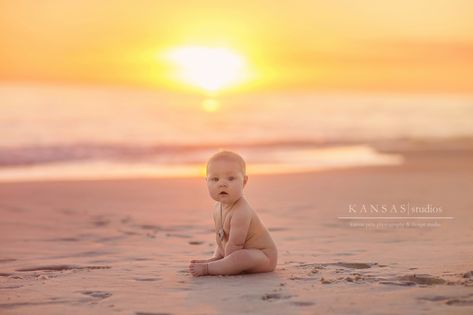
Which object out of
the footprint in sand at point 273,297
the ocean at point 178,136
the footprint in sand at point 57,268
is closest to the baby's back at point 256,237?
the footprint in sand at point 273,297

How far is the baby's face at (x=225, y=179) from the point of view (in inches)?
239

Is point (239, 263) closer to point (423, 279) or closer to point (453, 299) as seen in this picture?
point (423, 279)

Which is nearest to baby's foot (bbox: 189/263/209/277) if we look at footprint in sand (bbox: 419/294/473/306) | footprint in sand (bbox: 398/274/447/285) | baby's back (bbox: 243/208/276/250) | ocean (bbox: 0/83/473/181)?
baby's back (bbox: 243/208/276/250)

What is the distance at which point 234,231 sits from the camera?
6.09 metres

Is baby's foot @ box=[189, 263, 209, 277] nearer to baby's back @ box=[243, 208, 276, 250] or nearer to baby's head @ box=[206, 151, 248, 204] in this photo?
baby's back @ box=[243, 208, 276, 250]

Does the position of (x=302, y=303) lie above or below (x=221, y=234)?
below

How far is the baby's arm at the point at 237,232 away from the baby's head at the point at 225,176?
156 mm

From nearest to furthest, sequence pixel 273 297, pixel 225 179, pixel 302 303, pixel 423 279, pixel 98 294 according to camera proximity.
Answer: pixel 302 303, pixel 273 297, pixel 98 294, pixel 423 279, pixel 225 179

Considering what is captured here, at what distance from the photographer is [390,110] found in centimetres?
4538

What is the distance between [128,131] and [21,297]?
73.2 ft

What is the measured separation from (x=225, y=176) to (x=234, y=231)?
1.38 feet

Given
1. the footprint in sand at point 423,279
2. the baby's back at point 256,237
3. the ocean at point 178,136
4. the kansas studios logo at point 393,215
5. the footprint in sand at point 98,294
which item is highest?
the ocean at point 178,136

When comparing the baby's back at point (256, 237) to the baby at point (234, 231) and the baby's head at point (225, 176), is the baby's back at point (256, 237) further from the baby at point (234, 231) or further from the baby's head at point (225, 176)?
the baby's head at point (225, 176)

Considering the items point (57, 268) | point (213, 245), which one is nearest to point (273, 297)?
point (57, 268)
